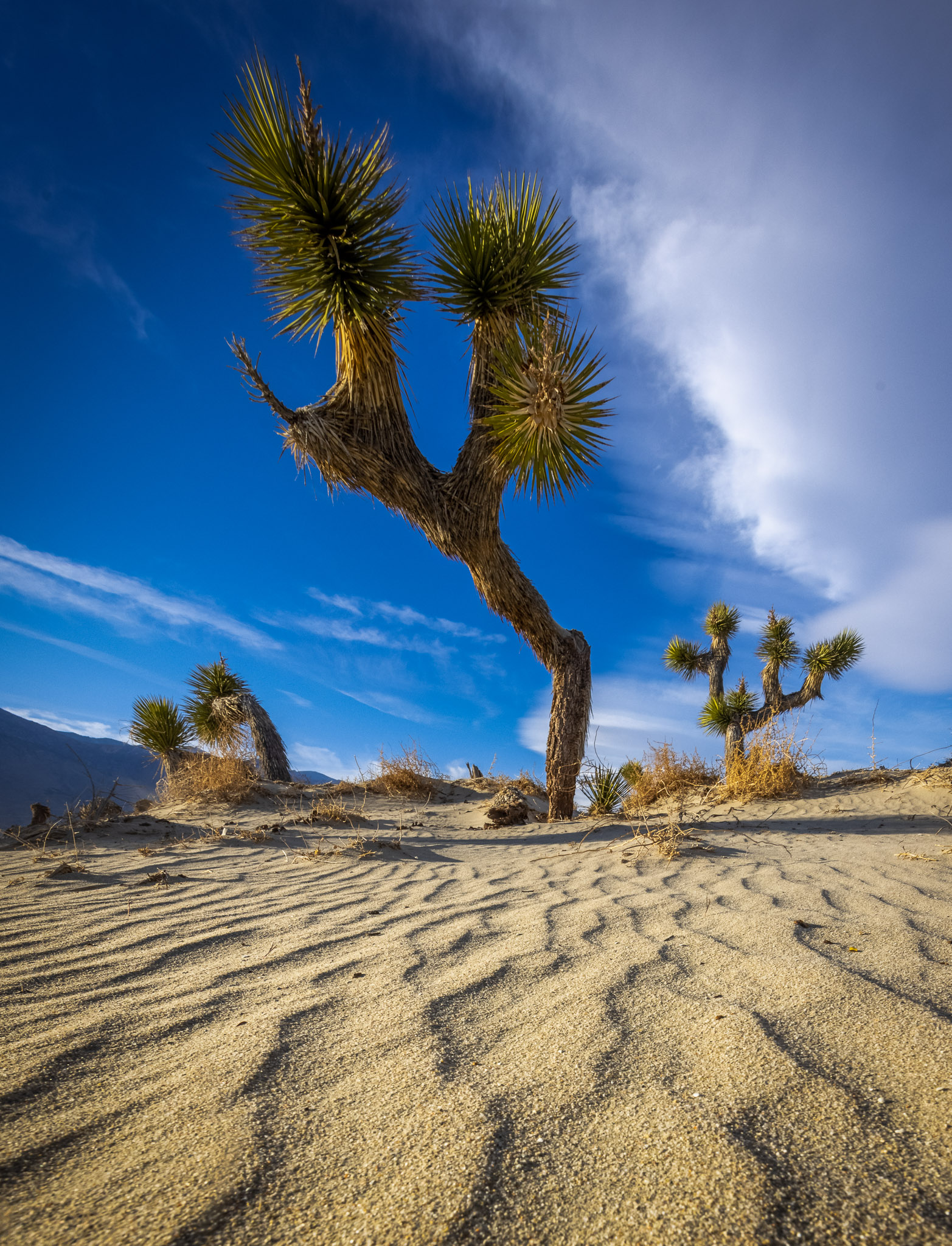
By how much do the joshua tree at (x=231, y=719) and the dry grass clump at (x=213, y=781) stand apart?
0.46 m

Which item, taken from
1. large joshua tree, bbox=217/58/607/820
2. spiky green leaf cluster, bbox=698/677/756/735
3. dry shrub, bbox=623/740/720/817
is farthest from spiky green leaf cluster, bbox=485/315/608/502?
spiky green leaf cluster, bbox=698/677/756/735

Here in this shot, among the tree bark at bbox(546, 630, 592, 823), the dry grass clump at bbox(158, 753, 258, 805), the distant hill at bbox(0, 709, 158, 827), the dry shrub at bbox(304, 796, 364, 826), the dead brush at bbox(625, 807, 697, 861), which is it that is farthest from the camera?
the distant hill at bbox(0, 709, 158, 827)

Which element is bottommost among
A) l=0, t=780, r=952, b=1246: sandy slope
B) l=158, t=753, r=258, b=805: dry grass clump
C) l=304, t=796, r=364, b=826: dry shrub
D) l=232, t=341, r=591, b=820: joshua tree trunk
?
l=0, t=780, r=952, b=1246: sandy slope

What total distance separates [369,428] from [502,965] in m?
6.39

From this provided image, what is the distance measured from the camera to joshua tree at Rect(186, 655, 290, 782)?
33.7ft

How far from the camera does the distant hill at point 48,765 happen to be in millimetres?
32688

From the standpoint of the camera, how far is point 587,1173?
1.11m

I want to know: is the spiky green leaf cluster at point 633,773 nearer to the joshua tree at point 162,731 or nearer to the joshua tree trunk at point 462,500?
the joshua tree trunk at point 462,500

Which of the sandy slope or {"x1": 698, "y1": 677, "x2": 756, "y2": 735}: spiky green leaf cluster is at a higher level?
{"x1": 698, "y1": 677, "x2": 756, "y2": 735}: spiky green leaf cluster

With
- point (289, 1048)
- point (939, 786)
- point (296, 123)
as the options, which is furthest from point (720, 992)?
point (296, 123)

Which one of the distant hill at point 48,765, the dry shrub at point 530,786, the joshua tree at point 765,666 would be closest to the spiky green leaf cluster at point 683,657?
the joshua tree at point 765,666

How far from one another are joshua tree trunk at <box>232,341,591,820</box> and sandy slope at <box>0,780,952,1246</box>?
177 inches

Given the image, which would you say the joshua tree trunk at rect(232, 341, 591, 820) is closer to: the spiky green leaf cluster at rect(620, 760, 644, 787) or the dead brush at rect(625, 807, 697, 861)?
the spiky green leaf cluster at rect(620, 760, 644, 787)

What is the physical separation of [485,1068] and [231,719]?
405 inches
